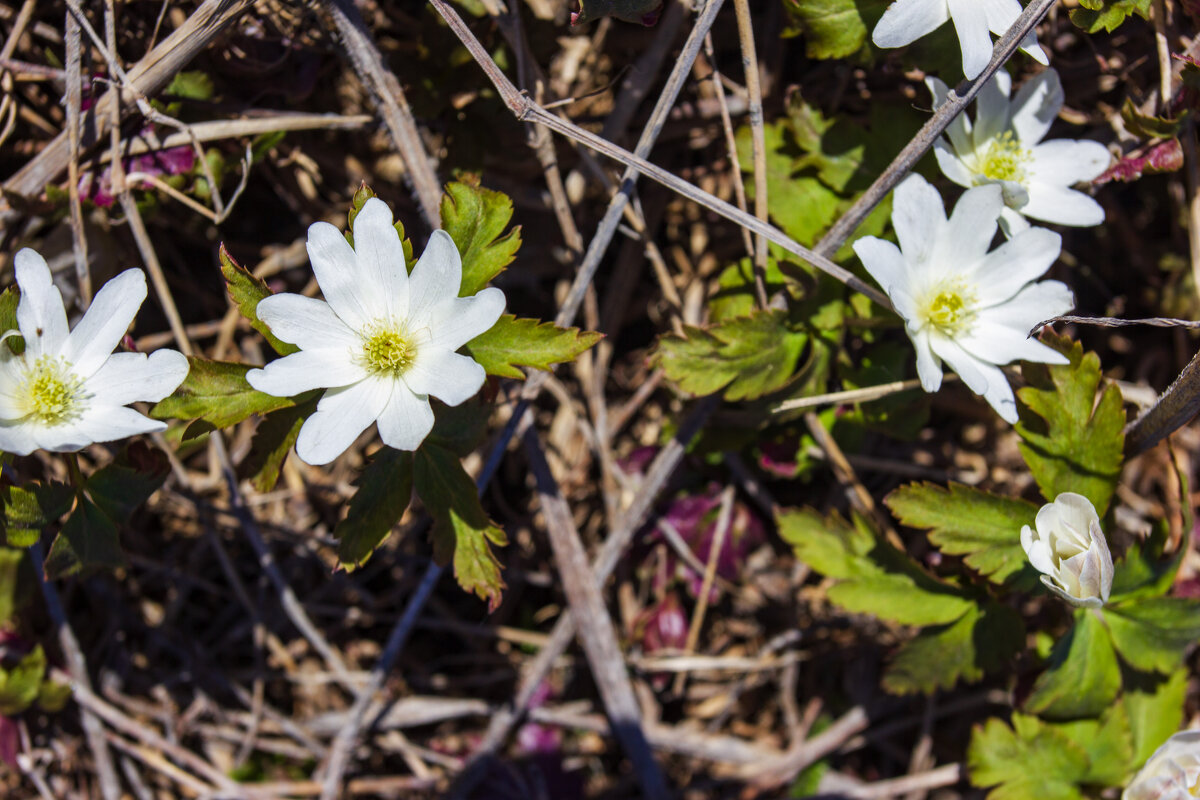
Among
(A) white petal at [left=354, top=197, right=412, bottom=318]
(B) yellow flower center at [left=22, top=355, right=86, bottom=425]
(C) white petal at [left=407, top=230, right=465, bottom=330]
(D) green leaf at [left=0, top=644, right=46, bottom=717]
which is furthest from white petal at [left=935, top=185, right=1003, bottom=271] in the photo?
(D) green leaf at [left=0, top=644, right=46, bottom=717]

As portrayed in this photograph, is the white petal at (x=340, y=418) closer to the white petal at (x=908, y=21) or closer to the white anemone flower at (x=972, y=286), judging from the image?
the white anemone flower at (x=972, y=286)

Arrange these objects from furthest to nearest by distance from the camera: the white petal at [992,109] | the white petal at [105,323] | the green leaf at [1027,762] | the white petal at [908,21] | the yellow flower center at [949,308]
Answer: the green leaf at [1027,762] < the white petal at [992,109] < the yellow flower center at [949,308] < the white petal at [908,21] < the white petal at [105,323]

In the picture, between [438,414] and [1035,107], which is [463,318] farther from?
[1035,107]

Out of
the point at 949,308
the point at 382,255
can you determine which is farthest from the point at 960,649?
the point at 382,255

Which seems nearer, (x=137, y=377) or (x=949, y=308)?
(x=137, y=377)

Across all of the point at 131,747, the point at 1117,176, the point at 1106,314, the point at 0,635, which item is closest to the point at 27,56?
the point at 0,635

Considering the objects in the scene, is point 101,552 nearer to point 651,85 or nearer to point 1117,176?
point 651,85

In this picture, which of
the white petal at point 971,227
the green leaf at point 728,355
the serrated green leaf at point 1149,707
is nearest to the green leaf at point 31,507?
the green leaf at point 728,355

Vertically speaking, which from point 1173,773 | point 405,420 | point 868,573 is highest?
point 405,420
